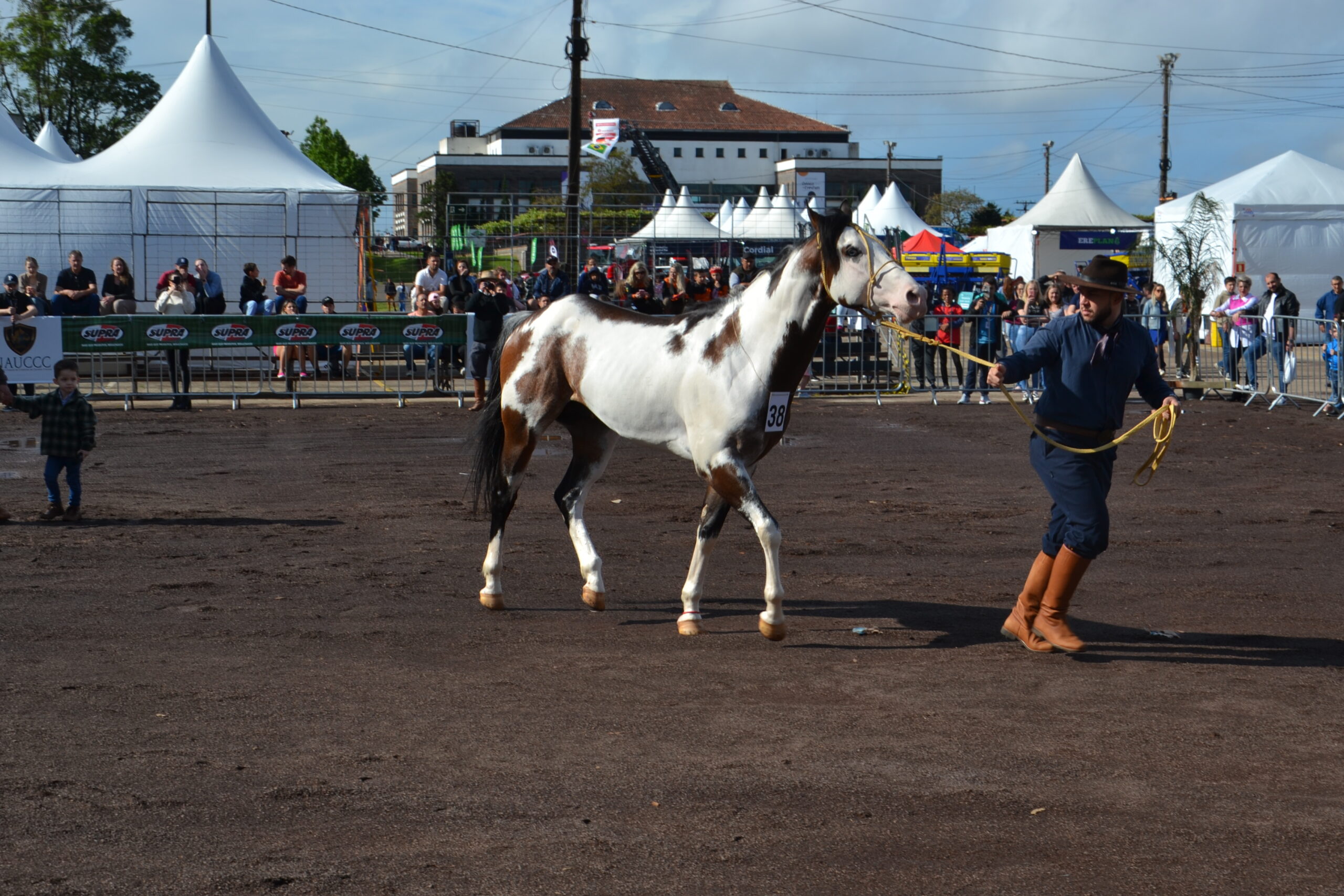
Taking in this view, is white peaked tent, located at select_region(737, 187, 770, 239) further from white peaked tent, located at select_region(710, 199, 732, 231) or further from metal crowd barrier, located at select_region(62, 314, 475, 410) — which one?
metal crowd barrier, located at select_region(62, 314, 475, 410)

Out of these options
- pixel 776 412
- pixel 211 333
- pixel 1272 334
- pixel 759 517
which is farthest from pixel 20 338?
pixel 1272 334

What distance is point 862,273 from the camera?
669cm

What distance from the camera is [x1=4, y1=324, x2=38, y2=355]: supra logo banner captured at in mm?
19047

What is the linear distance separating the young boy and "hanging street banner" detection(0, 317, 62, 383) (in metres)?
9.40

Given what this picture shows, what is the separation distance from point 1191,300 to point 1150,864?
76.5 feet

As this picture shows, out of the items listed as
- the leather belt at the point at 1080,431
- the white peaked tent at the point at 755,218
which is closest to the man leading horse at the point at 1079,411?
the leather belt at the point at 1080,431

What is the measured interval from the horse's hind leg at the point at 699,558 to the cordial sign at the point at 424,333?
14056mm

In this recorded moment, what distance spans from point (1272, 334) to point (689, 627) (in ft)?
51.0

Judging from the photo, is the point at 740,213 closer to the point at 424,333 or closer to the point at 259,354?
the point at 424,333

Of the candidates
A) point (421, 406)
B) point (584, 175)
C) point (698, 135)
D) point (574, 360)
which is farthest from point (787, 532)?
point (698, 135)

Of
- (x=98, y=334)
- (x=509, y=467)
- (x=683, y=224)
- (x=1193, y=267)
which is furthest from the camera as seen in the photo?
(x=683, y=224)

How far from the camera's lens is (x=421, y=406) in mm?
19984

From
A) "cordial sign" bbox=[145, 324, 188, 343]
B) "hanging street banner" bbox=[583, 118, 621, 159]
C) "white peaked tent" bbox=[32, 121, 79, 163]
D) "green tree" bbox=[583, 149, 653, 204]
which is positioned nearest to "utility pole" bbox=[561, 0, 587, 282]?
"hanging street banner" bbox=[583, 118, 621, 159]

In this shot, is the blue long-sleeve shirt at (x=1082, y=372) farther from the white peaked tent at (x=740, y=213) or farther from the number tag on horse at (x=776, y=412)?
the white peaked tent at (x=740, y=213)
